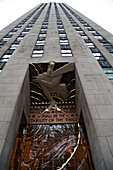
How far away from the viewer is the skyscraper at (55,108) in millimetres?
7336

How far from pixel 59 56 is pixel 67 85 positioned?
3.64 meters

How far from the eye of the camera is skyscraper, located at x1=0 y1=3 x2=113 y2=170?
7.34 m

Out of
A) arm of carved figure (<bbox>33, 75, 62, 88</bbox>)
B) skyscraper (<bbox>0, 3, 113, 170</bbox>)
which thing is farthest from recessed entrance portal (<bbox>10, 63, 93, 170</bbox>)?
arm of carved figure (<bbox>33, 75, 62, 88</bbox>)

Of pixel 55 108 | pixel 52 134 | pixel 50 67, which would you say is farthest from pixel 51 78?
pixel 52 134

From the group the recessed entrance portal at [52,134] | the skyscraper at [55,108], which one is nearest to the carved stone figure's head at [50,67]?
the skyscraper at [55,108]

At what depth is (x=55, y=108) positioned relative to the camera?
12914mm

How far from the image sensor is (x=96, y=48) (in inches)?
753

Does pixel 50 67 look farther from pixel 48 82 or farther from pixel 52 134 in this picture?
pixel 52 134

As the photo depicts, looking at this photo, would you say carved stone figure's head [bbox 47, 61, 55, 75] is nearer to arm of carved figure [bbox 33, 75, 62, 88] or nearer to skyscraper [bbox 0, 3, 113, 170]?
skyscraper [bbox 0, 3, 113, 170]

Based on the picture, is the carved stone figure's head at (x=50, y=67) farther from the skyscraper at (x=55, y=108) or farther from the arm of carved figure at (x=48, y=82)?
the arm of carved figure at (x=48, y=82)

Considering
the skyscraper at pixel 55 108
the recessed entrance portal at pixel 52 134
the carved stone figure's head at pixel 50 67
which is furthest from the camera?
the carved stone figure's head at pixel 50 67

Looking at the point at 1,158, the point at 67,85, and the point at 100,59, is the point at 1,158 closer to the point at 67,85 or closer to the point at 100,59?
the point at 67,85

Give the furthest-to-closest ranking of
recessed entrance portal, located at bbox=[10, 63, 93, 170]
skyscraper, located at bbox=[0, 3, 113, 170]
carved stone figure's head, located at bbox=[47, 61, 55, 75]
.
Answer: carved stone figure's head, located at bbox=[47, 61, 55, 75] → recessed entrance portal, located at bbox=[10, 63, 93, 170] → skyscraper, located at bbox=[0, 3, 113, 170]

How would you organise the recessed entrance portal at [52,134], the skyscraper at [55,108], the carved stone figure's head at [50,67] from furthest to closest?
the carved stone figure's head at [50,67] < the recessed entrance portal at [52,134] < the skyscraper at [55,108]
